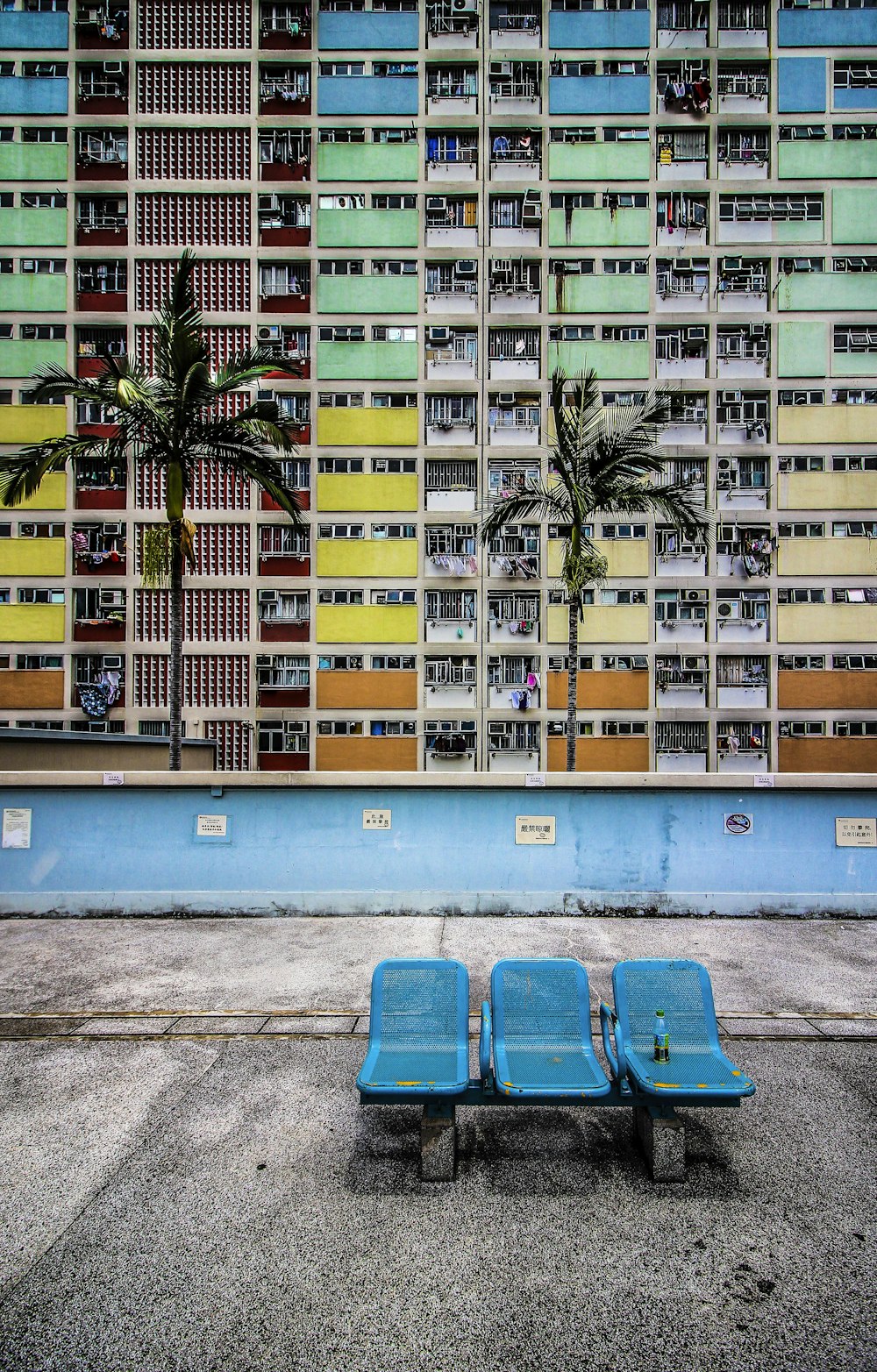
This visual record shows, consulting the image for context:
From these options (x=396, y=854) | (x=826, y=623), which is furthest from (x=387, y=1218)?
(x=826, y=623)

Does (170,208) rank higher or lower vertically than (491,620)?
higher

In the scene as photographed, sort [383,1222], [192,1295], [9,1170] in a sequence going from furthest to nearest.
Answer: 1. [9,1170]
2. [383,1222]
3. [192,1295]

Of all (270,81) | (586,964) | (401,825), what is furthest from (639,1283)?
(270,81)

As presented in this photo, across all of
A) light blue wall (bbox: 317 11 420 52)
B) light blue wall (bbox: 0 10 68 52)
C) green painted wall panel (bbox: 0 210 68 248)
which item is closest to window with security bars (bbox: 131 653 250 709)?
green painted wall panel (bbox: 0 210 68 248)

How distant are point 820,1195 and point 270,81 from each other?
30516 millimetres

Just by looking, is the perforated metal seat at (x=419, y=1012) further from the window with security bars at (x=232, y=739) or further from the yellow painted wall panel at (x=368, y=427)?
the yellow painted wall panel at (x=368, y=427)

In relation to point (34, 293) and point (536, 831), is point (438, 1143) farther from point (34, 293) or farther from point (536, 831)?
point (34, 293)

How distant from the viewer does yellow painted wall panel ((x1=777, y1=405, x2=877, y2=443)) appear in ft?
76.1

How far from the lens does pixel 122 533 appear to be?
2328cm

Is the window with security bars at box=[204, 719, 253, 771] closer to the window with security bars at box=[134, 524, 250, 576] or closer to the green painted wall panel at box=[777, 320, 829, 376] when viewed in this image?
the window with security bars at box=[134, 524, 250, 576]

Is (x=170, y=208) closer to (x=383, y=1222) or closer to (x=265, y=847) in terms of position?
(x=265, y=847)

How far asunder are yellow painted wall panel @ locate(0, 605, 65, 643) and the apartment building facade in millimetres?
101

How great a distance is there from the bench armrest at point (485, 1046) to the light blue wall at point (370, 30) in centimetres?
2925

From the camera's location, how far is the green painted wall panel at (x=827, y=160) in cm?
2327
